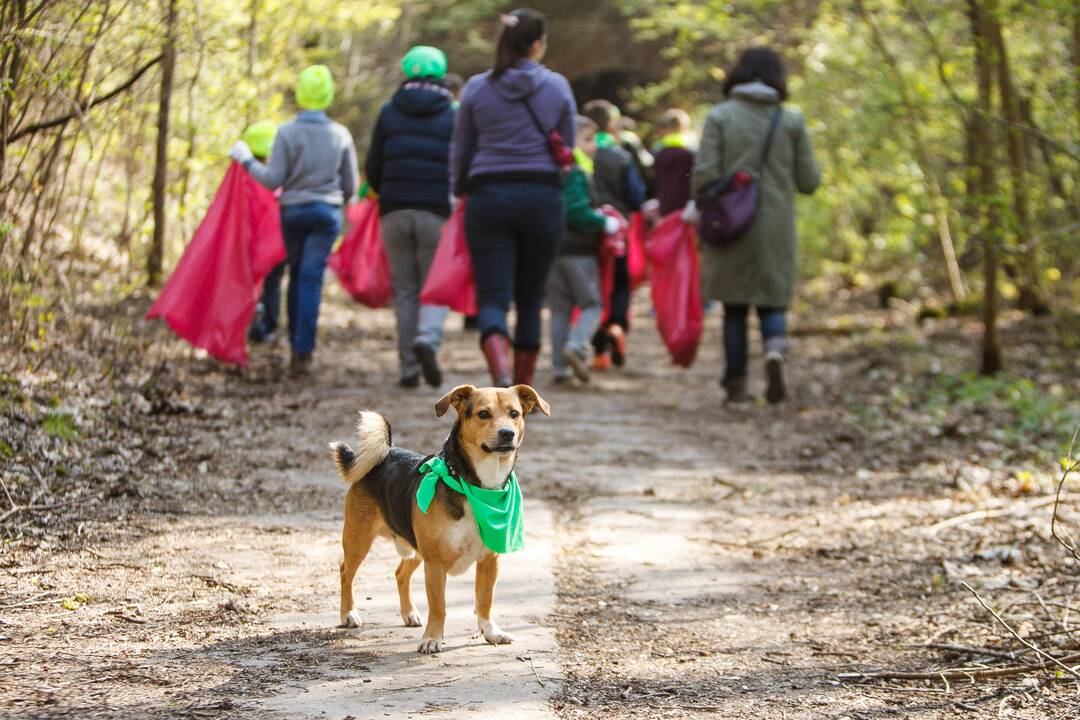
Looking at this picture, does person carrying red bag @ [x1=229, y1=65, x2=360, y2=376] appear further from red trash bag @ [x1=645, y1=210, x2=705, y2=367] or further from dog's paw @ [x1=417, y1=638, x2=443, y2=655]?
dog's paw @ [x1=417, y1=638, x2=443, y2=655]

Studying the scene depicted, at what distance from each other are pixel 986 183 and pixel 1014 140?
1.08m

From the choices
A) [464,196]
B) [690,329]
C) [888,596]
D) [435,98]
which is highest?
[435,98]

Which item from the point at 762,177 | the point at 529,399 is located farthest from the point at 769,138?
the point at 529,399

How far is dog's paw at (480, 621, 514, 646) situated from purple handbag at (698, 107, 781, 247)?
5924mm

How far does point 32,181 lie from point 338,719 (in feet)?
15.6

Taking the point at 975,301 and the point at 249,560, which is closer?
the point at 249,560

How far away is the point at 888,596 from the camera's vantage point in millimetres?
5801

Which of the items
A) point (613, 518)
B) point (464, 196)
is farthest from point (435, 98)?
point (613, 518)

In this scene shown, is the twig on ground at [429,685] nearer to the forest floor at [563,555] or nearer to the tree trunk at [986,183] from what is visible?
the forest floor at [563,555]

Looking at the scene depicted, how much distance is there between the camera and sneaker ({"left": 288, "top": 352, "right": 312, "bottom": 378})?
10266 millimetres

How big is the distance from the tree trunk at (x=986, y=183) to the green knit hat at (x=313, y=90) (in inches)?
197

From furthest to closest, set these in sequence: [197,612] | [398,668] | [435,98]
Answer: [435,98], [197,612], [398,668]

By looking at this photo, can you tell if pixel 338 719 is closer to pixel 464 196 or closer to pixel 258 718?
pixel 258 718

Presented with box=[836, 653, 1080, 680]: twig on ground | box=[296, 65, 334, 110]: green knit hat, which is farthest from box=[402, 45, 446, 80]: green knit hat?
box=[836, 653, 1080, 680]: twig on ground
